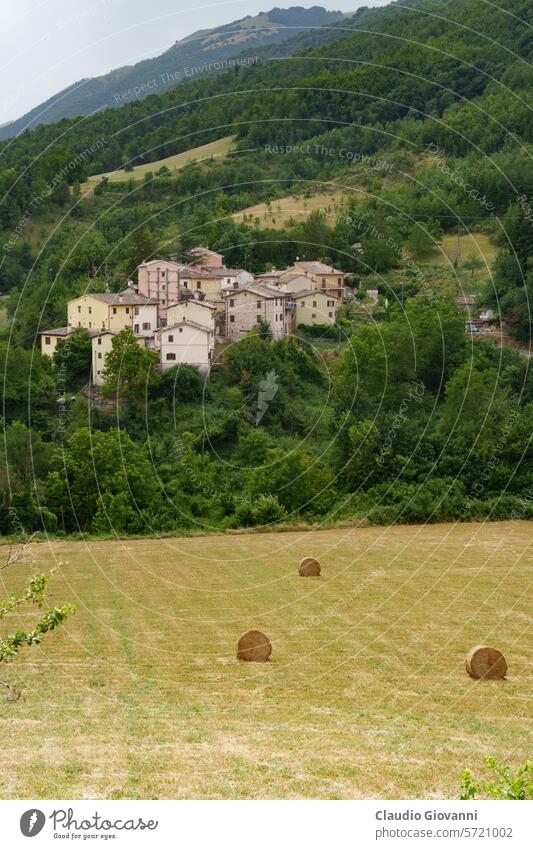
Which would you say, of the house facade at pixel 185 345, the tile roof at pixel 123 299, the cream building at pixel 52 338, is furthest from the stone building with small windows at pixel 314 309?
the cream building at pixel 52 338

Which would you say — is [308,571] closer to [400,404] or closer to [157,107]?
[400,404]

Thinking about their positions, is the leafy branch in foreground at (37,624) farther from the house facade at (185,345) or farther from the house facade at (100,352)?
the house facade at (185,345)

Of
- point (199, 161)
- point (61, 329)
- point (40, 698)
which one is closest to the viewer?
point (40, 698)

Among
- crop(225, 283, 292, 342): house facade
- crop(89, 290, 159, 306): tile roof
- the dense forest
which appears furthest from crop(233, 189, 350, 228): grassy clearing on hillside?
crop(89, 290, 159, 306): tile roof

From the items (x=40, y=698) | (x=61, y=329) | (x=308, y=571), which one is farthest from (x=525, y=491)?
(x=40, y=698)

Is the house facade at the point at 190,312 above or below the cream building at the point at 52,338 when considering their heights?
above
